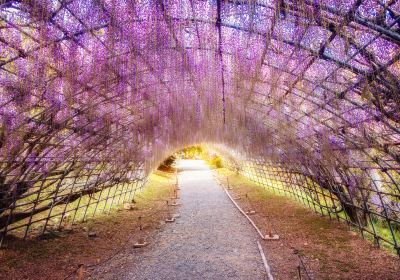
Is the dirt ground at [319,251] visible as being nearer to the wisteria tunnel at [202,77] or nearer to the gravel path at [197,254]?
the gravel path at [197,254]

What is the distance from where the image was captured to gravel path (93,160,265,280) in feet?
16.3

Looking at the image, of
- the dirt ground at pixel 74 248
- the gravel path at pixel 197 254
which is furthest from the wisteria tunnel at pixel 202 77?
the gravel path at pixel 197 254

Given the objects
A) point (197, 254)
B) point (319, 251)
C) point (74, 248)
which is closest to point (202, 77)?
point (197, 254)

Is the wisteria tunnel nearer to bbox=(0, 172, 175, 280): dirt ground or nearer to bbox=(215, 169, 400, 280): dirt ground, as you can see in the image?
bbox=(215, 169, 400, 280): dirt ground

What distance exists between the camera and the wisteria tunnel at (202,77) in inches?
132

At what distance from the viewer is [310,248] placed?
6.00m

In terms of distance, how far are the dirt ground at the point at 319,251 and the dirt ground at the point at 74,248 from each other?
3519 mm

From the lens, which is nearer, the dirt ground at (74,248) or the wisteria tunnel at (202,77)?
the wisteria tunnel at (202,77)

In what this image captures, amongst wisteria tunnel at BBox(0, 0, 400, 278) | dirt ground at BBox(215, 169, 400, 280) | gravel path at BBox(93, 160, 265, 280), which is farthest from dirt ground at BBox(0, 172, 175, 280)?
dirt ground at BBox(215, 169, 400, 280)

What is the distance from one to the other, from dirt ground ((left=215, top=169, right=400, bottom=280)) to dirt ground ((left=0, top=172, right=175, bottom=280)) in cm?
352

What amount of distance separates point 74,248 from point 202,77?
203 inches

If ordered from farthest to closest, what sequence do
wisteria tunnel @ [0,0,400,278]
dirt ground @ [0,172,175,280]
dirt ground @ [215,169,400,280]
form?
1. dirt ground @ [0,172,175,280]
2. dirt ground @ [215,169,400,280]
3. wisteria tunnel @ [0,0,400,278]

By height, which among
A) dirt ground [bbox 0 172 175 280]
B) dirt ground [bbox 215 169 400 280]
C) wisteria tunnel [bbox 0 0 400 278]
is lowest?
dirt ground [bbox 0 172 175 280]

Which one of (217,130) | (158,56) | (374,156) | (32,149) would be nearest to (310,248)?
(374,156)
